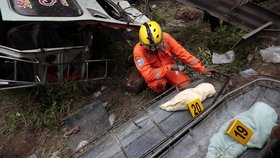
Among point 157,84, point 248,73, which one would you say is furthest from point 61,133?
point 248,73

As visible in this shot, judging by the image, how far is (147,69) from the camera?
4242 millimetres

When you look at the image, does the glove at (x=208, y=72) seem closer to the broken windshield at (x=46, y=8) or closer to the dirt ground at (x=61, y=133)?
the dirt ground at (x=61, y=133)

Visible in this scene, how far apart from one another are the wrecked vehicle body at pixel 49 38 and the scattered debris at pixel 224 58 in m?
1.46

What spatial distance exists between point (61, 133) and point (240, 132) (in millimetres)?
3148

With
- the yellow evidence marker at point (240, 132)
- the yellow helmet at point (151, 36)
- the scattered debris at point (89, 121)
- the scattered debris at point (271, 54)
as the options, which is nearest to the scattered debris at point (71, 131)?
the scattered debris at point (89, 121)

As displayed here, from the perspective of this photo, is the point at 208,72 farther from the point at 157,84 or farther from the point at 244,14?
the point at 244,14

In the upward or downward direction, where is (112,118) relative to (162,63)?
downward

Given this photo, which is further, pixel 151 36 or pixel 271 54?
pixel 271 54

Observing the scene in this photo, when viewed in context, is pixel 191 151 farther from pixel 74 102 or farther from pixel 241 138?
pixel 74 102

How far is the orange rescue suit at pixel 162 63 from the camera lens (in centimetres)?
426

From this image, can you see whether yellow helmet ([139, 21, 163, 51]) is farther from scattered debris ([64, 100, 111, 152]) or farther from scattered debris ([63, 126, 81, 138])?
scattered debris ([63, 126, 81, 138])

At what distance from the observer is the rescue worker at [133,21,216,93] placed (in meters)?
4.16

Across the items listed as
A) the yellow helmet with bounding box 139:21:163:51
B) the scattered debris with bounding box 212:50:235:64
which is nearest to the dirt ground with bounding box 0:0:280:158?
the scattered debris with bounding box 212:50:235:64

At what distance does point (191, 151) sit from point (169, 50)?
6.14ft
